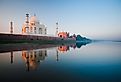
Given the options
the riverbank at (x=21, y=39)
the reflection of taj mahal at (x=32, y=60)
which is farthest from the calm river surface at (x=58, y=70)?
the riverbank at (x=21, y=39)

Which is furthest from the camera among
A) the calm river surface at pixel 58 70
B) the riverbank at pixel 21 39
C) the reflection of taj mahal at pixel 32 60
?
the riverbank at pixel 21 39

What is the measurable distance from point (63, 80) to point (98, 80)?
38.9 inches

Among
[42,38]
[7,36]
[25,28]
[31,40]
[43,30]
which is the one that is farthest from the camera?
[43,30]

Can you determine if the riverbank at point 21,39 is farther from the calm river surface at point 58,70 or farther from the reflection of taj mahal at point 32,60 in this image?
the calm river surface at point 58,70

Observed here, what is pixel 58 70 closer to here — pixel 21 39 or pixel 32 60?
pixel 32 60

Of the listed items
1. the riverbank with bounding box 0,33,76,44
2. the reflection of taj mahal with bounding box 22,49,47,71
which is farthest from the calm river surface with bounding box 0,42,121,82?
the riverbank with bounding box 0,33,76,44

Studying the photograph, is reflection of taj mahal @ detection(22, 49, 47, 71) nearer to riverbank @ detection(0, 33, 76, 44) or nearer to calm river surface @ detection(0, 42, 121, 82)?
calm river surface @ detection(0, 42, 121, 82)

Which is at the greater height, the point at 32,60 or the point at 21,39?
the point at 21,39

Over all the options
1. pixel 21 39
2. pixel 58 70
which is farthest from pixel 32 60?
pixel 21 39

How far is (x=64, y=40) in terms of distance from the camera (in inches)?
1715

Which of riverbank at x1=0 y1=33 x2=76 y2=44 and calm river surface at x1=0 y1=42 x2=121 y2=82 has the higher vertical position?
riverbank at x1=0 y1=33 x2=76 y2=44

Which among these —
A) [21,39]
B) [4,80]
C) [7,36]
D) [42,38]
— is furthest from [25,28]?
[4,80]

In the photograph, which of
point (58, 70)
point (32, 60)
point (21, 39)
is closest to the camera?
point (58, 70)

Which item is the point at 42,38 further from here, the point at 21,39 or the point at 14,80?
the point at 14,80
